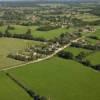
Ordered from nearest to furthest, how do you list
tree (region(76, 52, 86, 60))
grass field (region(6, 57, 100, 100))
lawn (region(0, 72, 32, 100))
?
lawn (region(0, 72, 32, 100)) → grass field (region(6, 57, 100, 100)) → tree (region(76, 52, 86, 60))

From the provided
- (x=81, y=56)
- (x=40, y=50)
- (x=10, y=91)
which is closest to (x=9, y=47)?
(x=40, y=50)

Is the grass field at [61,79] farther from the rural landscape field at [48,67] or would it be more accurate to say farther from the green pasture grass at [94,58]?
the green pasture grass at [94,58]

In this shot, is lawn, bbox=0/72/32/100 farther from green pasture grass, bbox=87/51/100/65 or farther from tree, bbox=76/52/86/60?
green pasture grass, bbox=87/51/100/65

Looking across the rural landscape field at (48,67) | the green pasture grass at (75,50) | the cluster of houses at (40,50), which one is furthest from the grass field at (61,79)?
the green pasture grass at (75,50)

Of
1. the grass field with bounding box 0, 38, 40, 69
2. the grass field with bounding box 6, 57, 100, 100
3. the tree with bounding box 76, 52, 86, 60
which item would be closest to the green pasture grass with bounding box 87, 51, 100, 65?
the tree with bounding box 76, 52, 86, 60

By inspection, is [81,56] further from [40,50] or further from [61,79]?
[61,79]

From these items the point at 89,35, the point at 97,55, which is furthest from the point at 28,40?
the point at 97,55

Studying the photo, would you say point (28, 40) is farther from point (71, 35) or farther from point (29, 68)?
point (29, 68)
